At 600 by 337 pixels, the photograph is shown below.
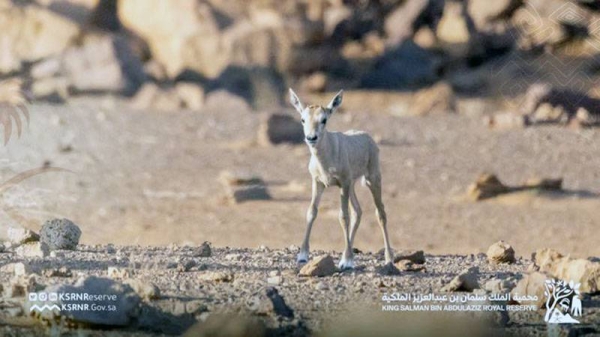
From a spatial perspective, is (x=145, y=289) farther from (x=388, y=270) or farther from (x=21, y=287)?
(x=388, y=270)

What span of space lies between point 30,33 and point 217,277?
16.5 meters

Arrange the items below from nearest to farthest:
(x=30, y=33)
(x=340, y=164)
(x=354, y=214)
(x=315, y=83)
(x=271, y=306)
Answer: (x=271, y=306), (x=340, y=164), (x=354, y=214), (x=315, y=83), (x=30, y=33)

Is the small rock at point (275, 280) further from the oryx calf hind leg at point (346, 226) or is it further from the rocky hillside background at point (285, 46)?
the rocky hillside background at point (285, 46)

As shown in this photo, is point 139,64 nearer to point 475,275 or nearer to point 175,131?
point 175,131

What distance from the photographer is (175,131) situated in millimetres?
18078

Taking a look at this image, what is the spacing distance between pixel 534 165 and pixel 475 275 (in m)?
7.81

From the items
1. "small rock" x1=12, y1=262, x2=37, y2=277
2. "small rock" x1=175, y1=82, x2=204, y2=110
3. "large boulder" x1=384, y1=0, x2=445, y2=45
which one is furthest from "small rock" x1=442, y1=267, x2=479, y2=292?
"large boulder" x1=384, y1=0, x2=445, y2=45

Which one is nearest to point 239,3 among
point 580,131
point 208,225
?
point 580,131

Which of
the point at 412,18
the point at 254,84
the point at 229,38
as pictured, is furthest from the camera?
the point at 229,38

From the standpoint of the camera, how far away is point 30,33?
2431 cm

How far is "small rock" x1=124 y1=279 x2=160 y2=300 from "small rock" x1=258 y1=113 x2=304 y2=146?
9.10 m

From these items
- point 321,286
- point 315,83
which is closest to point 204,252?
point 321,286

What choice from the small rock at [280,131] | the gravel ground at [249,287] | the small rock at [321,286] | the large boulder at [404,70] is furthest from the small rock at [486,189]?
the large boulder at [404,70]

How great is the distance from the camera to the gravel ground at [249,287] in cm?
765
